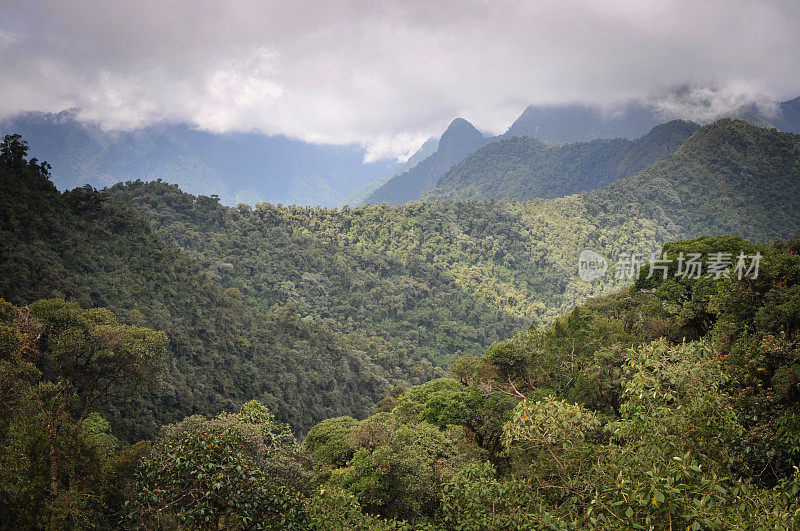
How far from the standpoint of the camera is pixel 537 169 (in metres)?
146

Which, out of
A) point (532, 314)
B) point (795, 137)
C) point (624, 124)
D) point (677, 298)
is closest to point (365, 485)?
point (677, 298)

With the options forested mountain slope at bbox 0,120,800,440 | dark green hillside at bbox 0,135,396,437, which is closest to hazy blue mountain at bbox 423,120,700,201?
forested mountain slope at bbox 0,120,800,440

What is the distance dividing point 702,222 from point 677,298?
3135 inches

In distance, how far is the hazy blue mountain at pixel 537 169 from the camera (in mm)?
137875

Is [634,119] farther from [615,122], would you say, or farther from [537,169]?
[537,169]

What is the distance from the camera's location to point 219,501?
6.12m

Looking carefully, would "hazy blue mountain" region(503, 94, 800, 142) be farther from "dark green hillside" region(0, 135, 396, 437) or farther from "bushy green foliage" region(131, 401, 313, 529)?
"bushy green foliage" region(131, 401, 313, 529)

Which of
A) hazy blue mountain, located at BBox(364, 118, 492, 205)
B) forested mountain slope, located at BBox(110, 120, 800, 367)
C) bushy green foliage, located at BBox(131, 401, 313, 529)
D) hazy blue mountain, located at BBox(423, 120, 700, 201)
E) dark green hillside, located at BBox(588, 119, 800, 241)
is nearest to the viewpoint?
bushy green foliage, located at BBox(131, 401, 313, 529)

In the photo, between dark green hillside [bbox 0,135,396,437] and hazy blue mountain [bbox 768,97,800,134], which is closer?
dark green hillside [bbox 0,135,396,437]

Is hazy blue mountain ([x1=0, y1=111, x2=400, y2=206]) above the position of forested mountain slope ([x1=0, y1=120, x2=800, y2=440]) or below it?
above

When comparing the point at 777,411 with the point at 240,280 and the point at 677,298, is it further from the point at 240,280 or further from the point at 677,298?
the point at 240,280

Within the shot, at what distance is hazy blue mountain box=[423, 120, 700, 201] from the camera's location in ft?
452

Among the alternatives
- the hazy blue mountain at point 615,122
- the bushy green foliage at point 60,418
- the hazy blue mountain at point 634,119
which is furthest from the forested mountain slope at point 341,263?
the hazy blue mountain at point 615,122

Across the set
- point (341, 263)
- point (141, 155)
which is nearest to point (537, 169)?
point (341, 263)
